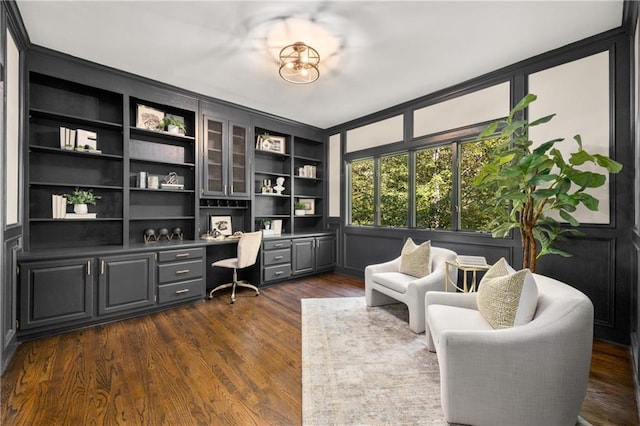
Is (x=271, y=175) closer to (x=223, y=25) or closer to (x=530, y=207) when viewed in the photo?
(x=223, y=25)

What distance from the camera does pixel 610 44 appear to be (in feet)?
8.46

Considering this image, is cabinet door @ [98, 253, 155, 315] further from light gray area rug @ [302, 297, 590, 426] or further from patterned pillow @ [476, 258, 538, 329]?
patterned pillow @ [476, 258, 538, 329]

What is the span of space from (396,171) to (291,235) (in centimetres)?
204

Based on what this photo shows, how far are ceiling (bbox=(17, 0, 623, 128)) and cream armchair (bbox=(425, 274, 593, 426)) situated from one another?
2330mm

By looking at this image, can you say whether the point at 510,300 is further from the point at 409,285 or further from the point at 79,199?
the point at 79,199

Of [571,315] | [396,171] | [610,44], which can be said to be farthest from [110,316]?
[610,44]

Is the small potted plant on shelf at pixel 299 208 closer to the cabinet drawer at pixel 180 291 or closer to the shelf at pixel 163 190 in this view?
the shelf at pixel 163 190

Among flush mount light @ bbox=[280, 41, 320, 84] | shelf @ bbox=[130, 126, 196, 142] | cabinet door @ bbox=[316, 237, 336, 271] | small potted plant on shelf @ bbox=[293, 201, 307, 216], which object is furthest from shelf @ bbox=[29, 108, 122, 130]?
cabinet door @ bbox=[316, 237, 336, 271]

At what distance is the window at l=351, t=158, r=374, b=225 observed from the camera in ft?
16.3

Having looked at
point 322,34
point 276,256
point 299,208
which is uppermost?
point 322,34

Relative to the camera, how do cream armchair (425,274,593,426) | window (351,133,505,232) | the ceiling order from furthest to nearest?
window (351,133,505,232) < the ceiling < cream armchair (425,274,593,426)

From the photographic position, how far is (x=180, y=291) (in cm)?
350

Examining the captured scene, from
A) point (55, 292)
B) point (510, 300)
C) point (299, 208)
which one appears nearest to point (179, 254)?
point (55, 292)

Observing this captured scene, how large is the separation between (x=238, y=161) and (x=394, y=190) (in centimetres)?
256
